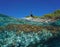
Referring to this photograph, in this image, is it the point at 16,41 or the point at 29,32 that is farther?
the point at 29,32

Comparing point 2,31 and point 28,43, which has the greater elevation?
point 2,31

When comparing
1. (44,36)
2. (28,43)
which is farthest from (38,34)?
(28,43)

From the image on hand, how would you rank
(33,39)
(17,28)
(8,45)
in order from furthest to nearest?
(17,28) → (33,39) → (8,45)

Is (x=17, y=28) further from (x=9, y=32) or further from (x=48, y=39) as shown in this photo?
(x=48, y=39)

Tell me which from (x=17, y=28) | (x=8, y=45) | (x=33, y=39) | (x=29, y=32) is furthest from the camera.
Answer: (x=17, y=28)

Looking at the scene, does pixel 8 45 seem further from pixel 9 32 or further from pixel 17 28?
pixel 17 28

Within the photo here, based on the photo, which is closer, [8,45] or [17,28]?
[8,45]

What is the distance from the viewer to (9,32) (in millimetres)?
11219

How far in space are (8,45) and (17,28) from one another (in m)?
2.46

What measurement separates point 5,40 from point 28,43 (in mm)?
1301

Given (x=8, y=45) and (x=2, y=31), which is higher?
(x=2, y=31)

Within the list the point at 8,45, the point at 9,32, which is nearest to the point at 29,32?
the point at 9,32

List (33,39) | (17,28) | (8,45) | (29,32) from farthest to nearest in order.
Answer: (17,28), (29,32), (33,39), (8,45)

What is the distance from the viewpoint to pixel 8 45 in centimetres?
971
